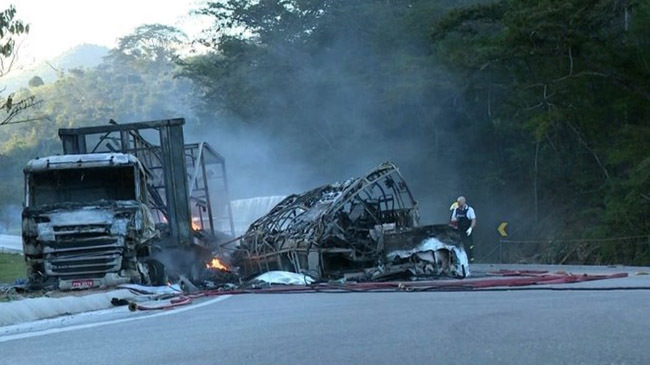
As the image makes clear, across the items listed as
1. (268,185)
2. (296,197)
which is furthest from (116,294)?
(268,185)

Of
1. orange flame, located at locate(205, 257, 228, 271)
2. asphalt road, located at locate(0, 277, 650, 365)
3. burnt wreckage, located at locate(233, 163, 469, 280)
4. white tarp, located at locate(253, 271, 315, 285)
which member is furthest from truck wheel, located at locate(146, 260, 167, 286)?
asphalt road, located at locate(0, 277, 650, 365)

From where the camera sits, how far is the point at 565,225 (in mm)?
31359

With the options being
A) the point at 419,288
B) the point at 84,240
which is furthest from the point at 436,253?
the point at 84,240

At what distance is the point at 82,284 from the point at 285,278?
152 inches

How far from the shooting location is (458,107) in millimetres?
36969

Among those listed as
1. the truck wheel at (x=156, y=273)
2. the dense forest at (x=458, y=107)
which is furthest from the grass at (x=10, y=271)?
the truck wheel at (x=156, y=273)

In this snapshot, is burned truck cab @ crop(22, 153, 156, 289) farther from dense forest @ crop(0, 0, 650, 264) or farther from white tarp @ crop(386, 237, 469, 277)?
white tarp @ crop(386, 237, 469, 277)

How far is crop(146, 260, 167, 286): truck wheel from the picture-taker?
56.7 feet

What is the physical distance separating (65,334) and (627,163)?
22.5 metres

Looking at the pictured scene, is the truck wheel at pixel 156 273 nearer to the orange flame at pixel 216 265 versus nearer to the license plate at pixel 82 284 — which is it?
the license plate at pixel 82 284

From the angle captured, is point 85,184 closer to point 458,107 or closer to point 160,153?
point 160,153

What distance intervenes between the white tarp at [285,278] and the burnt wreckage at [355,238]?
41cm

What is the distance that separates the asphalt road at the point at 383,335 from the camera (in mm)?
6391

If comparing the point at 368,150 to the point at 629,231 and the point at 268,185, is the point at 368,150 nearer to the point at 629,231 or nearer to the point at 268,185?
the point at 268,185
